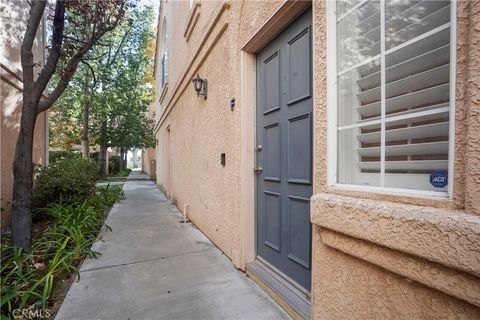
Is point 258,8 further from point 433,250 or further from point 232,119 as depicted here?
point 433,250

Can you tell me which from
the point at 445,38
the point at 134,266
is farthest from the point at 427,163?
the point at 134,266

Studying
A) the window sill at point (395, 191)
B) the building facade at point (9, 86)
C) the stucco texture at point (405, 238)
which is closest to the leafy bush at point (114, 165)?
the building facade at point (9, 86)

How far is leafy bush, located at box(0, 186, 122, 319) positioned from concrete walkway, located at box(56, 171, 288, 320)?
197mm

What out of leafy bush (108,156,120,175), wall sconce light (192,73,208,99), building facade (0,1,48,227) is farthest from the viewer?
leafy bush (108,156,120,175)

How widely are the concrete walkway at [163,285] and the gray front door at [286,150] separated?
0.46 m

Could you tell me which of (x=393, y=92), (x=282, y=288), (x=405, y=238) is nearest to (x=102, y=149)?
(x=282, y=288)

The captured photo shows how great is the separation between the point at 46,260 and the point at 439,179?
14.1 feet

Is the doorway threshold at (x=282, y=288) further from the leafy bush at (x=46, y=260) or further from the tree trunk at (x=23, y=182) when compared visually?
the tree trunk at (x=23, y=182)

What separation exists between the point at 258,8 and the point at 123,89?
13558 millimetres

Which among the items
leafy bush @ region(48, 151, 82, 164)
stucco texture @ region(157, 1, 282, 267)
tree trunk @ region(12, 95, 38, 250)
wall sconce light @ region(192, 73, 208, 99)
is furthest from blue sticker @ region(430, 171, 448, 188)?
leafy bush @ region(48, 151, 82, 164)

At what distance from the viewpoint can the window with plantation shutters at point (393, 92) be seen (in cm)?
129

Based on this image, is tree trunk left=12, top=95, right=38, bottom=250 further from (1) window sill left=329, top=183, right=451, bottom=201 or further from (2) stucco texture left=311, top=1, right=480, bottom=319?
(1) window sill left=329, top=183, right=451, bottom=201

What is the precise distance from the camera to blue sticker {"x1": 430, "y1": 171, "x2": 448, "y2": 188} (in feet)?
4.08

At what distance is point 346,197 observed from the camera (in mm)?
1643
